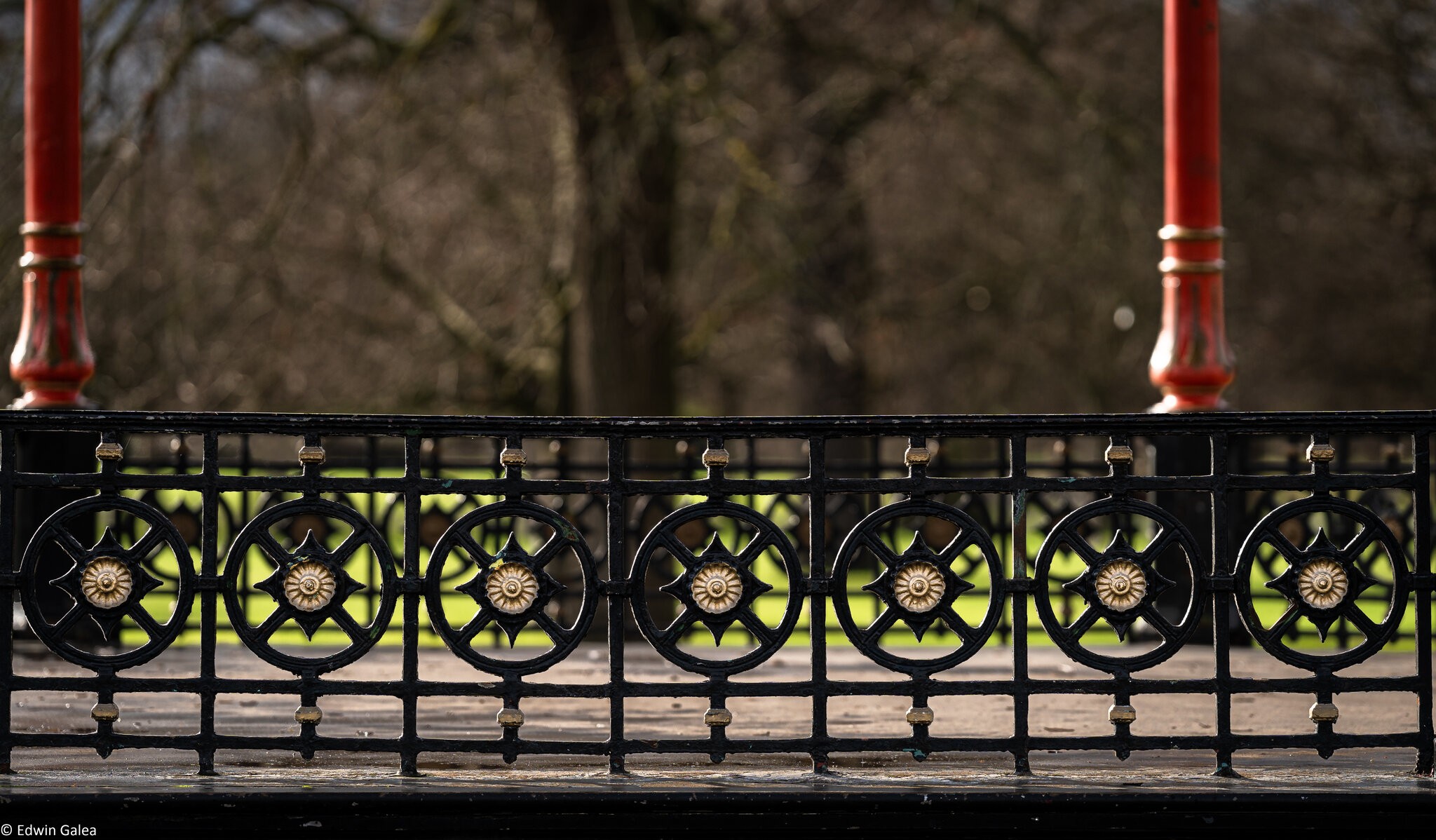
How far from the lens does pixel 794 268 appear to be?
11609mm

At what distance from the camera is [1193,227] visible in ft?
23.7

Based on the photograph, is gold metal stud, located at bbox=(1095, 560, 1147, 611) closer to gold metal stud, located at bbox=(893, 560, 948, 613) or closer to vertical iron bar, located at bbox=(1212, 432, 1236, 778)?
vertical iron bar, located at bbox=(1212, 432, 1236, 778)

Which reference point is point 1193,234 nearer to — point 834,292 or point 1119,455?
point 1119,455

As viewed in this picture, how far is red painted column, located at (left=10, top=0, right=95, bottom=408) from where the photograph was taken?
6.98 meters

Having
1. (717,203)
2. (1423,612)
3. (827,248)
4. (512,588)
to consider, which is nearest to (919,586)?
(512,588)

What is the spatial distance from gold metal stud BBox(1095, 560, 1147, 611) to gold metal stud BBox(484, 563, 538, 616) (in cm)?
180

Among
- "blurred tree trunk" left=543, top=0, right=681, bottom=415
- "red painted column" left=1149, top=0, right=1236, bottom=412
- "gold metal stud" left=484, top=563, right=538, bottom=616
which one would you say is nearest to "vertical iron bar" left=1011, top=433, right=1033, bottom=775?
"gold metal stud" left=484, top=563, right=538, bottom=616

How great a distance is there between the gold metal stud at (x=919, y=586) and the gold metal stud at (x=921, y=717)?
315 millimetres

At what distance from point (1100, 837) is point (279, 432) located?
2.90m

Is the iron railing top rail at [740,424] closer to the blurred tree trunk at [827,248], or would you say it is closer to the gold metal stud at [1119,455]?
the gold metal stud at [1119,455]

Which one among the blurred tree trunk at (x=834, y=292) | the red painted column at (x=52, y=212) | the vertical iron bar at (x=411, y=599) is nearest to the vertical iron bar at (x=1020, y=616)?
the vertical iron bar at (x=411, y=599)

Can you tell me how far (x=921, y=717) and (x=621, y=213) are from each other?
24.2 feet

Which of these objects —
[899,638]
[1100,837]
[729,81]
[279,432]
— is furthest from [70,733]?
[729,81]

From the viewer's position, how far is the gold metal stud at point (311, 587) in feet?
15.4
